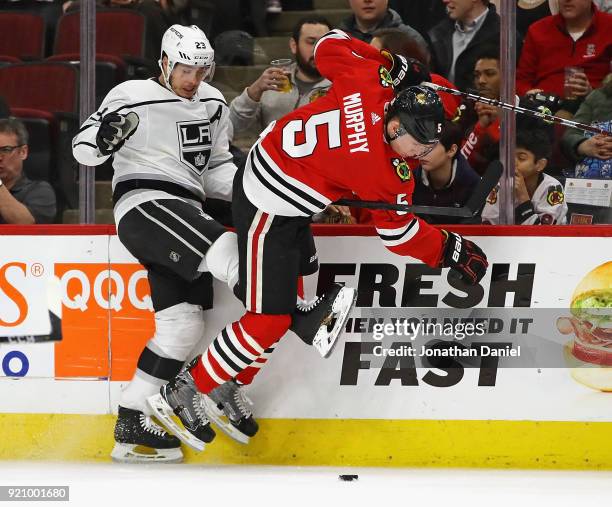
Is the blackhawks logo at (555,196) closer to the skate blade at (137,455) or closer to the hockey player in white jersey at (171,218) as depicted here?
the hockey player in white jersey at (171,218)

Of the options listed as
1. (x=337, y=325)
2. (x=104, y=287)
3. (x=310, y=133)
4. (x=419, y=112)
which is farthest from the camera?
(x=104, y=287)

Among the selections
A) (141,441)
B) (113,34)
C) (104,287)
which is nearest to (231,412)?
(141,441)

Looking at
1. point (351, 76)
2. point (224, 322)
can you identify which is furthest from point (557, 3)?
point (224, 322)

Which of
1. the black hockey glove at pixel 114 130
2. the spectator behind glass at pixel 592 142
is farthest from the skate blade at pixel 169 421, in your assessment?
the spectator behind glass at pixel 592 142

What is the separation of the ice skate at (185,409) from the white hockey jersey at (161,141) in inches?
24.0

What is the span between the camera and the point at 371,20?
3.63m

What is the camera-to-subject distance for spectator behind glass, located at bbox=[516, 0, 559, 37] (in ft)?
11.9

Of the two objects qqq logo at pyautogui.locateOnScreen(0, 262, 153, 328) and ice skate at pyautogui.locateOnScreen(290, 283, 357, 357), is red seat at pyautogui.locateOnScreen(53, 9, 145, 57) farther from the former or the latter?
ice skate at pyautogui.locateOnScreen(290, 283, 357, 357)

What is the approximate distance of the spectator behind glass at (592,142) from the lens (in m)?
3.60

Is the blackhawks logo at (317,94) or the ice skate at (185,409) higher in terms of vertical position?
the blackhawks logo at (317,94)

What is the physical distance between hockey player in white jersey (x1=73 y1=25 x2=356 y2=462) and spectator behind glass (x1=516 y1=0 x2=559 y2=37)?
107cm

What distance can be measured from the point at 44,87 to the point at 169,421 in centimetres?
127

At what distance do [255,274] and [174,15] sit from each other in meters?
1.02

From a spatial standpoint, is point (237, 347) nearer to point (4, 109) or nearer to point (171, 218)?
point (171, 218)
